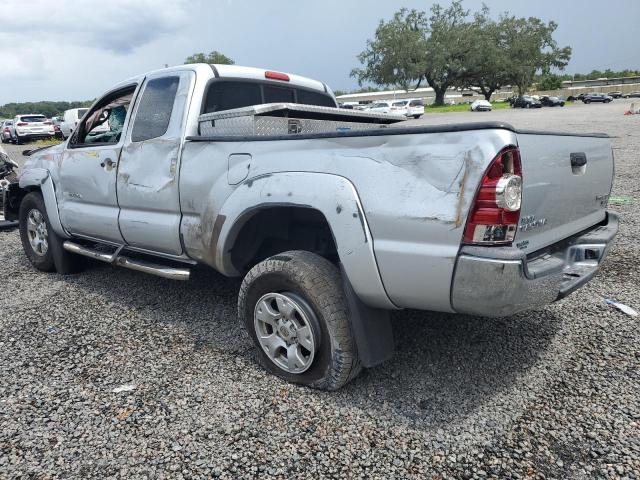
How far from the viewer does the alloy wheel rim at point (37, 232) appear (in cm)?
526

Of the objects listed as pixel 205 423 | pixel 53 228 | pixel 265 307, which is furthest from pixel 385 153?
pixel 53 228

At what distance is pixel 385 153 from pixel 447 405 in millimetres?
1413

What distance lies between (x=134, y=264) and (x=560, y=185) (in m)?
3.05

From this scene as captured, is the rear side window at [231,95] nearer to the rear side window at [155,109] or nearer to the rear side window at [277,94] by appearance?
the rear side window at [277,94]

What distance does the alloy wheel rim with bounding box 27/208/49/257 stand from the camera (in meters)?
5.26

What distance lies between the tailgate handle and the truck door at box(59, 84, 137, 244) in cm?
327

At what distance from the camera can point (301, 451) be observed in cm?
245

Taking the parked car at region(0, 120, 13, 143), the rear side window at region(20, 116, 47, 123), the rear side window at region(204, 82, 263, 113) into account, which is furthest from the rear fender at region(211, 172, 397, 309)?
the parked car at region(0, 120, 13, 143)

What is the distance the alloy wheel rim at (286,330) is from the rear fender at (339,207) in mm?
384

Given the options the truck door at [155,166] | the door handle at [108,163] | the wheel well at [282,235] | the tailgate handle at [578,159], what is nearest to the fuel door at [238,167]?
the wheel well at [282,235]

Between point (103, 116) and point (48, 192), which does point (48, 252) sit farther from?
point (103, 116)

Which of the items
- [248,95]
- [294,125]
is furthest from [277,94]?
[294,125]

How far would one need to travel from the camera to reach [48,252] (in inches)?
206

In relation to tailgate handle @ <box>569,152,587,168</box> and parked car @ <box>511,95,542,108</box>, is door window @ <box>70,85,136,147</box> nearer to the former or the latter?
tailgate handle @ <box>569,152,587,168</box>
